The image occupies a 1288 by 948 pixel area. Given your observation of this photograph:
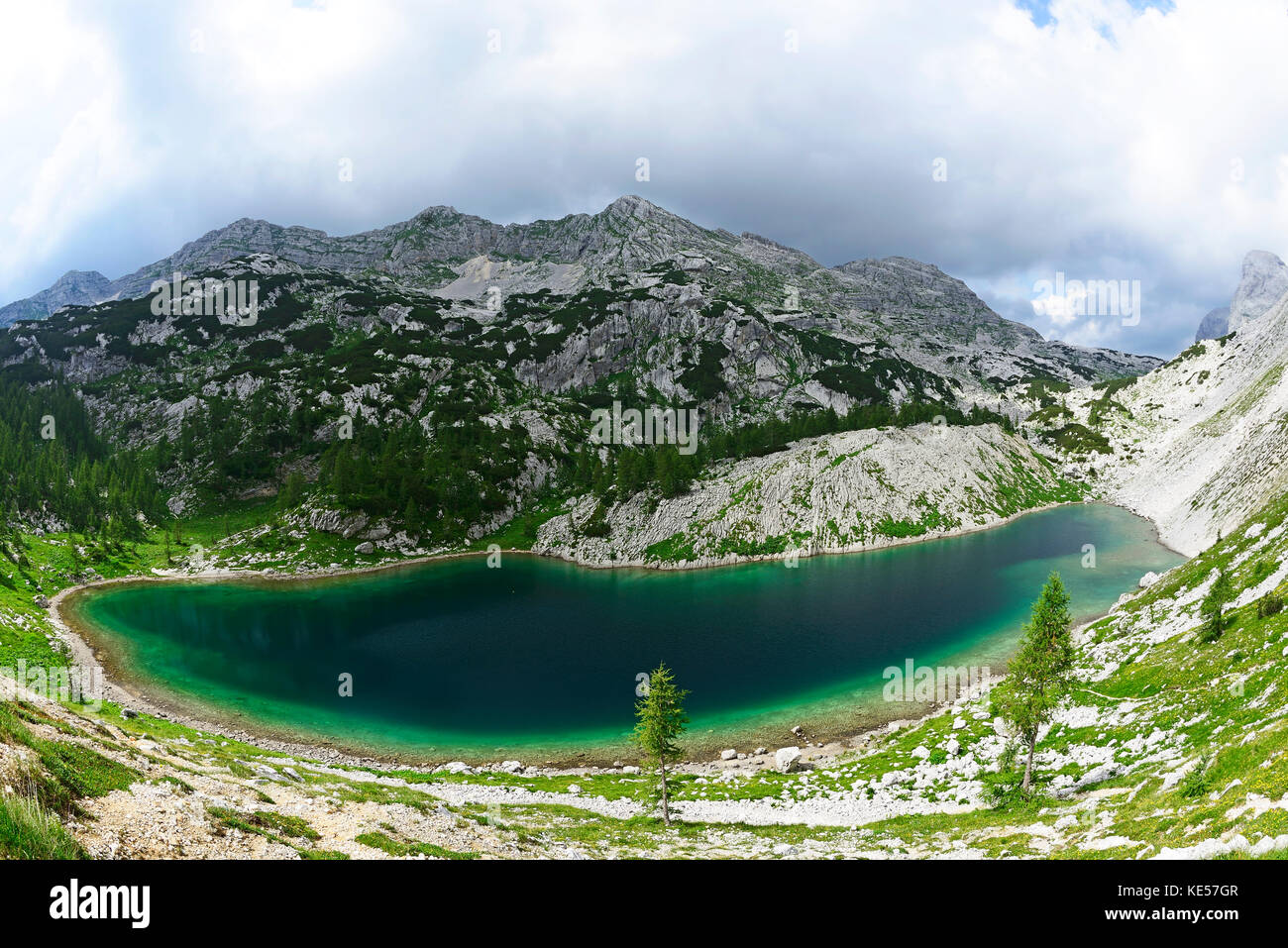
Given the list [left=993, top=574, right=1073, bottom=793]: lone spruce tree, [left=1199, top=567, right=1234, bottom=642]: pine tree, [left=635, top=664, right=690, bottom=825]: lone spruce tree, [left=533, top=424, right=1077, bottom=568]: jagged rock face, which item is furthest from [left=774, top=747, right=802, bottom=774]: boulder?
[left=533, top=424, right=1077, bottom=568]: jagged rock face

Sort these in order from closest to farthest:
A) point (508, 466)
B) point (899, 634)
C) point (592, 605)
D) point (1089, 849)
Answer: point (1089, 849) < point (899, 634) < point (592, 605) < point (508, 466)

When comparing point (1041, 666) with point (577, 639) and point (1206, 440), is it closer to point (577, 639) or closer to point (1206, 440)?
point (577, 639)

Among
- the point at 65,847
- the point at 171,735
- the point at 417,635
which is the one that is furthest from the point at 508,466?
the point at 65,847

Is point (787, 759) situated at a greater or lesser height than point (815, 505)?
lesser
